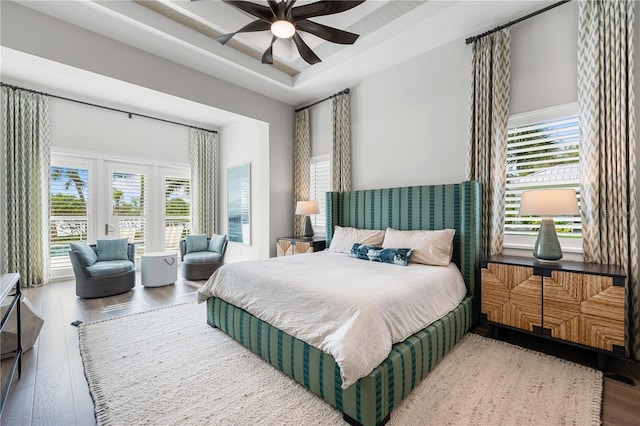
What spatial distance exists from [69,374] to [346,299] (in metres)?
2.11

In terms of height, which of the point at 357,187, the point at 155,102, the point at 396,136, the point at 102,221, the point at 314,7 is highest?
the point at 155,102

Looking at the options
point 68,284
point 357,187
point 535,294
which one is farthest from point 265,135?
point 535,294

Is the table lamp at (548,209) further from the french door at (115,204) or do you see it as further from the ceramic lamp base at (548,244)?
the french door at (115,204)

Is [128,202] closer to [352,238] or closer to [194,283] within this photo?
[194,283]

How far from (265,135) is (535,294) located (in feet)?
14.3

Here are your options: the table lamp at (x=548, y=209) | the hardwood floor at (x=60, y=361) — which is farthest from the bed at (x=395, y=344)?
the hardwood floor at (x=60, y=361)

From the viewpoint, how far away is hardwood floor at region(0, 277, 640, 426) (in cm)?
164

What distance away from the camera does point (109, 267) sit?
3.87 meters

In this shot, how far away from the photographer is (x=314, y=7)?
2332mm

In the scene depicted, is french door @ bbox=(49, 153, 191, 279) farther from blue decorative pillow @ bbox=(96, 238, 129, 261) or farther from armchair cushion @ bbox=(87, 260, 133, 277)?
armchair cushion @ bbox=(87, 260, 133, 277)

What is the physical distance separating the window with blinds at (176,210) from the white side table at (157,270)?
169cm

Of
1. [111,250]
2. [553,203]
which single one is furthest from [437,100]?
[111,250]

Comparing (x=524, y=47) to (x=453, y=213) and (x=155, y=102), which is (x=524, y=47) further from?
(x=155, y=102)

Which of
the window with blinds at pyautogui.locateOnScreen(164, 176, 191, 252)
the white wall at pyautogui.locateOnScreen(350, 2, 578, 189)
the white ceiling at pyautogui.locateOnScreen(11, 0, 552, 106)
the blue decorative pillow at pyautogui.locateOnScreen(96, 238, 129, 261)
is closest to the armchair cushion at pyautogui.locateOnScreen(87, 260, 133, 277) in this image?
the blue decorative pillow at pyautogui.locateOnScreen(96, 238, 129, 261)
